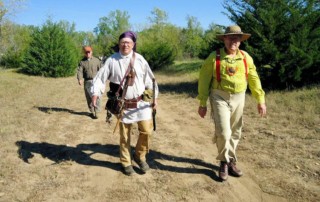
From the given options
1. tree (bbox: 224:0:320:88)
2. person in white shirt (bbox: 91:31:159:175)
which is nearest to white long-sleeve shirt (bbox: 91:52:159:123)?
person in white shirt (bbox: 91:31:159:175)

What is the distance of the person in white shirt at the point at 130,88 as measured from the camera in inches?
189

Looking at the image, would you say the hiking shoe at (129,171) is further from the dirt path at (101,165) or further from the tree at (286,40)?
the tree at (286,40)

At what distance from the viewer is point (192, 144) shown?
6.65 metres

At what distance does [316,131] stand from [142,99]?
13.2 feet

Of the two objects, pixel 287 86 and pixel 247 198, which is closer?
pixel 247 198

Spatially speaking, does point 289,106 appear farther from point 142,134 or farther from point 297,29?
point 142,134

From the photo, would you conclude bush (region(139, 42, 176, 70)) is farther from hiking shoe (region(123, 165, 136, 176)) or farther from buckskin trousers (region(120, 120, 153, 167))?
hiking shoe (region(123, 165, 136, 176))

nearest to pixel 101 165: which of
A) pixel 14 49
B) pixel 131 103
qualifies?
pixel 131 103

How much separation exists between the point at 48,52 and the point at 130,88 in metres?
21.0

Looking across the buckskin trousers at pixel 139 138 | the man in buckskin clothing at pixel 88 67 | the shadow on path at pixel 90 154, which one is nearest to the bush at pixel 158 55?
the man in buckskin clothing at pixel 88 67

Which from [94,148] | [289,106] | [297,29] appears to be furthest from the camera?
[297,29]

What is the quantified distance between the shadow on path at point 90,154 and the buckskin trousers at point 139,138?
1.03 feet

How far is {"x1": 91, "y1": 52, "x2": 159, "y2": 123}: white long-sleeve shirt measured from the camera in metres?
4.82

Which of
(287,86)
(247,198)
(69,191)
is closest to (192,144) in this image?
(247,198)
